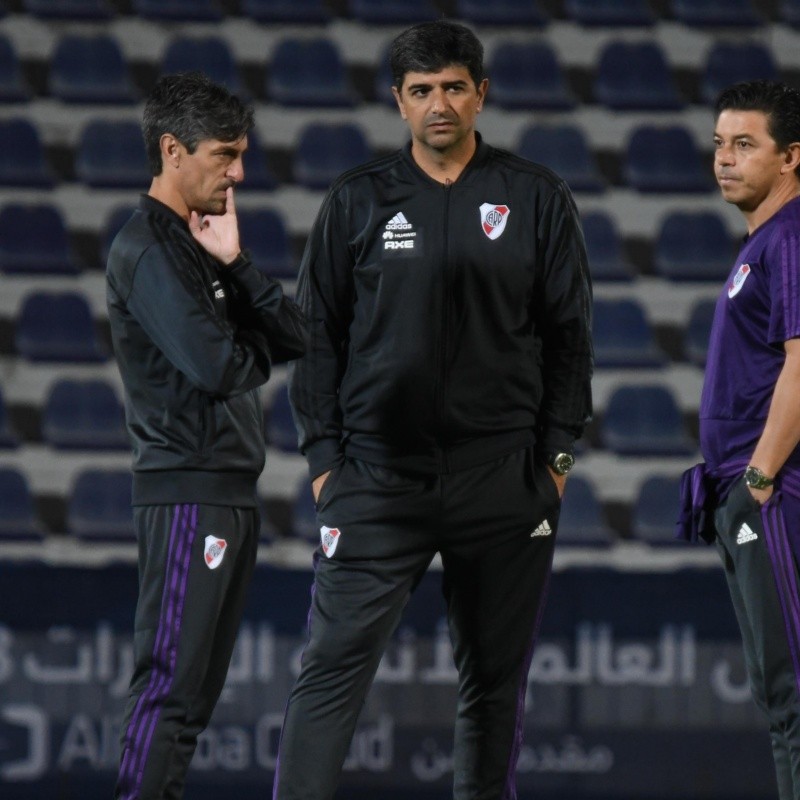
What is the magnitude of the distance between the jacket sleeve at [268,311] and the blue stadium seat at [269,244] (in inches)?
170

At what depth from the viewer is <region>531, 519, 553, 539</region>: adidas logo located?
2.96 meters

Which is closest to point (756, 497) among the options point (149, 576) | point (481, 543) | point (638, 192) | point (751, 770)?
point (481, 543)

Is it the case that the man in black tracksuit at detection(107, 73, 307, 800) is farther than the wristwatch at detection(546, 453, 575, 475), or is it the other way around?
the wristwatch at detection(546, 453, 575, 475)

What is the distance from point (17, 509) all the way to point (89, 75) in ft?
8.06

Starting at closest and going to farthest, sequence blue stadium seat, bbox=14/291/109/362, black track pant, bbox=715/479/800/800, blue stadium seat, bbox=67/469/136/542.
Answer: black track pant, bbox=715/479/800/800 < blue stadium seat, bbox=67/469/136/542 < blue stadium seat, bbox=14/291/109/362

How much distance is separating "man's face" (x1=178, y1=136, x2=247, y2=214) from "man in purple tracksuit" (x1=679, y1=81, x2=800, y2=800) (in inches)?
43.4

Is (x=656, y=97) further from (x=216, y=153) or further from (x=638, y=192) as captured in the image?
(x=216, y=153)

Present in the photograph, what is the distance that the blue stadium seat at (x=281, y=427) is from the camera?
6.82 m

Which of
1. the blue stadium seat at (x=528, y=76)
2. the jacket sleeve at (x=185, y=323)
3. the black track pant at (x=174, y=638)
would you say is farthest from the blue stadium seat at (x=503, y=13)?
the black track pant at (x=174, y=638)

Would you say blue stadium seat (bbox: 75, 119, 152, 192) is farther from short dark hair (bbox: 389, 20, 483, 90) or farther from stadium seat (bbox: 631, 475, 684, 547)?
short dark hair (bbox: 389, 20, 483, 90)

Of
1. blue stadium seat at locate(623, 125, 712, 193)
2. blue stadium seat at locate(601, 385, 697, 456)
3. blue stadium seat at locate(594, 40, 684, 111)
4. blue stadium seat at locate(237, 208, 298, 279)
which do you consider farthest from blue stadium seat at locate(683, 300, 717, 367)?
blue stadium seat at locate(237, 208, 298, 279)

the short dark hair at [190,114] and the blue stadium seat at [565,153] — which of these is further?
the blue stadium seat at [565,153]

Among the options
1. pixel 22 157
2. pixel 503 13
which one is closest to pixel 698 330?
pixel 503 13

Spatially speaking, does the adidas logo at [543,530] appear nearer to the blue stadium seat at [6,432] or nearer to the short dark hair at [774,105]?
the short dark hair at [774,105]
